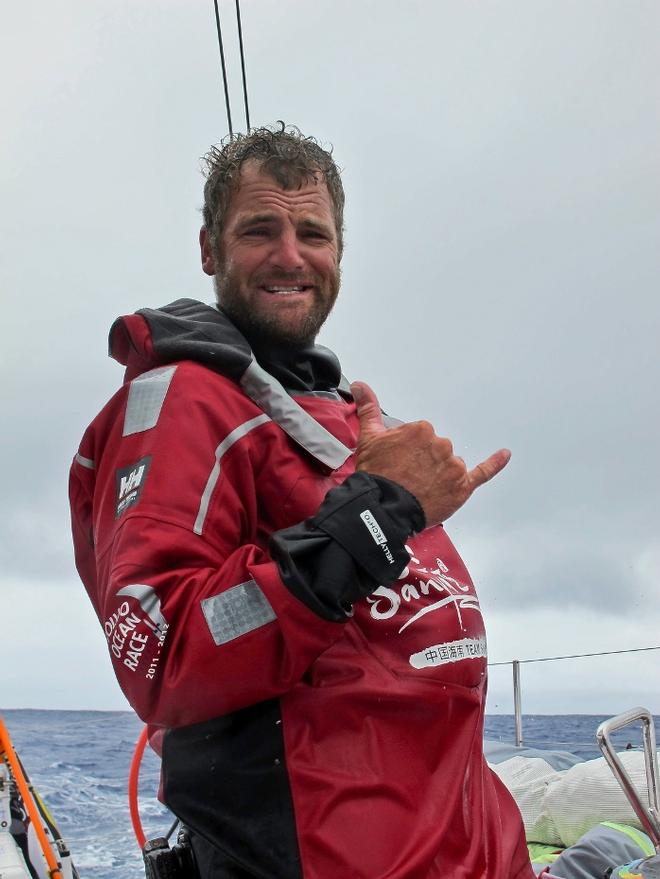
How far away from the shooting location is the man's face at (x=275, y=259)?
5.00 ft

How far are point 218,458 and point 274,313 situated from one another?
427 mm

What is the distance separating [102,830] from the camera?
24.5ft

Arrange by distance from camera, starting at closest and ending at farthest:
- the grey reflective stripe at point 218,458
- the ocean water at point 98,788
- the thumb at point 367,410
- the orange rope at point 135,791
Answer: the grey reflective stripe at point 218,458 < the thumb at point 367,410 < the orange rope at point 135,791 < the ocean water at point 98,788

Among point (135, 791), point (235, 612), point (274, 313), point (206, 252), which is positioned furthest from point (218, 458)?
point (135, 791)

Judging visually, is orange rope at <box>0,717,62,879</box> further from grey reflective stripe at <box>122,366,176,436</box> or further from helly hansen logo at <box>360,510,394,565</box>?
helly hansen logo at <box>360,510,394,565</box>

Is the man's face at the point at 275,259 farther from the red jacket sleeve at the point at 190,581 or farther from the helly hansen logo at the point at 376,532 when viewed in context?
the helly hansen logo at the point at 376,532

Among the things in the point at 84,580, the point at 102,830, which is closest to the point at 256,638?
the point at 84,580

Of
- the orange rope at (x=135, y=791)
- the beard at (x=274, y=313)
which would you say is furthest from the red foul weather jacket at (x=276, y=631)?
the orange rope at (x=135, y=791)

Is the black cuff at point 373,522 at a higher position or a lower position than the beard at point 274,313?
lower

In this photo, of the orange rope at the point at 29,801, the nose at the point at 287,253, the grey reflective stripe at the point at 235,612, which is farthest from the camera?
the orange rope at the point at 29,801

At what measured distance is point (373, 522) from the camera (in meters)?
1.08

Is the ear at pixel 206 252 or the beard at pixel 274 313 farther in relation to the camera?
the ear at pixel 206 252

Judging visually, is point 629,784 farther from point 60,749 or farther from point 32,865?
point 60,749

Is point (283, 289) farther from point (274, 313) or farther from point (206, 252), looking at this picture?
point (206, 252)
